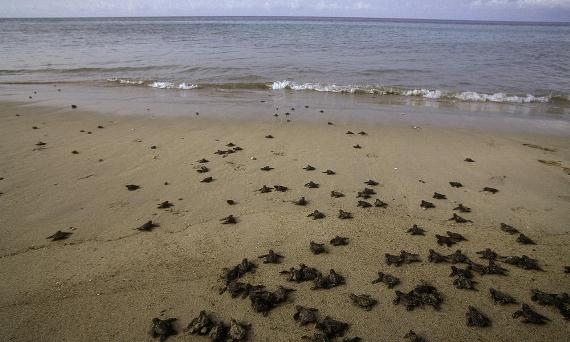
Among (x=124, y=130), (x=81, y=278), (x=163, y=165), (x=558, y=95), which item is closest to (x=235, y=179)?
(x=163, y=165)

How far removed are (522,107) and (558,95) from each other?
268 cm

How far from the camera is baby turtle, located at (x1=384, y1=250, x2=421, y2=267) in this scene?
4.34 m

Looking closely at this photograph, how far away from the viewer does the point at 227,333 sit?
3.36 metres

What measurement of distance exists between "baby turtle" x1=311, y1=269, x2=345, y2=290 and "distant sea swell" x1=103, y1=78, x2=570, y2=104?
38.2 feet

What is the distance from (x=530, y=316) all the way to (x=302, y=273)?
2.37 meters

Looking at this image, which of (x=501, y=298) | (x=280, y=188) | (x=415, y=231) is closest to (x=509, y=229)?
(x=415, y=231)

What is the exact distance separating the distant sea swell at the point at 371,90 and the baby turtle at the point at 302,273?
11627 mm

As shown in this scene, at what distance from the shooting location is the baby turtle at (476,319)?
136 inches

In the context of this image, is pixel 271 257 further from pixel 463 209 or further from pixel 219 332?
pixel 463 209

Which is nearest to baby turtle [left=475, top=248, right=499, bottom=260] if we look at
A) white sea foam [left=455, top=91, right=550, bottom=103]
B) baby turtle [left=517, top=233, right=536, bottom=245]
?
baby turtle [left=517, top=233, right=536, bottom=245]

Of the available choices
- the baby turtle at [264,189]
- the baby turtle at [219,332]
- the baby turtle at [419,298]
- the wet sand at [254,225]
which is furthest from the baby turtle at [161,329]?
the baby turtle at [264,189]

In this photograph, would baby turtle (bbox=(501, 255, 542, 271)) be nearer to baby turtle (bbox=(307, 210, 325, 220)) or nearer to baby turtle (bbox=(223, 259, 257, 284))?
baby turtle (bbox=(307, 210, 325, 220))

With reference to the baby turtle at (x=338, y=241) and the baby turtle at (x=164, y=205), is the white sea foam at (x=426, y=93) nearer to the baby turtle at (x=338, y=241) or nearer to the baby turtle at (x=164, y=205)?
the baby turtle at (x=338, y=241)

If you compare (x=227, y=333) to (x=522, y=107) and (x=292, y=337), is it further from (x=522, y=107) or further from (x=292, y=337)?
(x=522, y=107)
